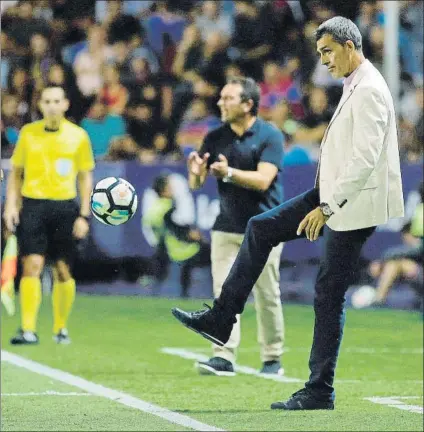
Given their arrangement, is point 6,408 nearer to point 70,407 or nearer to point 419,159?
point 70,407

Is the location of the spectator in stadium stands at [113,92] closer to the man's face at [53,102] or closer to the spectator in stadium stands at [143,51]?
the spectator in stadium stands at [143,51]

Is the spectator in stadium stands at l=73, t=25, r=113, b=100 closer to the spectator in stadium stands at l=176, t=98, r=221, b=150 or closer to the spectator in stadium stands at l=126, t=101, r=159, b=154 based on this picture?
the spectator in stadium stands at l=126, t=101, r=159, b=154

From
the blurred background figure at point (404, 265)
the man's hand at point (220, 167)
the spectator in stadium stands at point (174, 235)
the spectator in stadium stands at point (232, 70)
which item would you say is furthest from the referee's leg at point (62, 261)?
the spectator in stadium stands at point (232, 70)

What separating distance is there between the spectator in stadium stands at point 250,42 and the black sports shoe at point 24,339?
785 centimetres

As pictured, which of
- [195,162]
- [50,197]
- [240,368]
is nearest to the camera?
[195,162]

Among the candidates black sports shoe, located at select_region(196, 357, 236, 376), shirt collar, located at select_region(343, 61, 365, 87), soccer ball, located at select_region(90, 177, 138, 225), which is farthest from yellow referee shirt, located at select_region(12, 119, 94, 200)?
shirt collar, located at select_region(343, 61, 365, 87)

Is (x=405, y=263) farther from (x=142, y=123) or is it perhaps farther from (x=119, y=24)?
(x=119, y=24)

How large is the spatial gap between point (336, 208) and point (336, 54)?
78cm

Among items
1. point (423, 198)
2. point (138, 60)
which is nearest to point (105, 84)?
point (138, 60)

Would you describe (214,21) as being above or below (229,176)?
above

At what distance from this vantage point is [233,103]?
10.1 m

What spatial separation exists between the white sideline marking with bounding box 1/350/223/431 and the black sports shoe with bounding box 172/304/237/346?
0.48 m

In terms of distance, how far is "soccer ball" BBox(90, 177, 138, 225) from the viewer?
7675 millimetres

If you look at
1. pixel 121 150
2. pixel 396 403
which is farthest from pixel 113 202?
pixel 121 150
